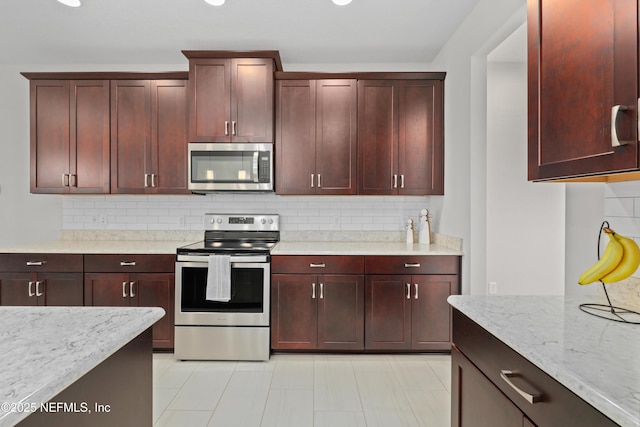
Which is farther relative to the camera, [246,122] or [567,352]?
[246,122]

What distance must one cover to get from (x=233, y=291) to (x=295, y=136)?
1.45 metres

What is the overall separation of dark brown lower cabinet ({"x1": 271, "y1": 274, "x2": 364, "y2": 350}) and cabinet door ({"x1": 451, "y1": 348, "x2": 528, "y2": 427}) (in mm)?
1531

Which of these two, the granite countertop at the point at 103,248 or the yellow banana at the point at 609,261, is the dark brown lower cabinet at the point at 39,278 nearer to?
the granite countertop at the point at 103,248

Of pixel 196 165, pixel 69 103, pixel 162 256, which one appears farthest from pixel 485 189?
pixel 69 103

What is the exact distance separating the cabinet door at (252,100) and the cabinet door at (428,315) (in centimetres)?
181

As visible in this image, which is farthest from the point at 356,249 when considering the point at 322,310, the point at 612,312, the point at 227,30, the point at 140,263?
the point at 227,30

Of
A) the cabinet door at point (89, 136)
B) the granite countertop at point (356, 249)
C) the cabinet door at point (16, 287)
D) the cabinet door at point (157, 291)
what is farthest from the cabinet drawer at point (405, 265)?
the cabinet door at point (16, 287)

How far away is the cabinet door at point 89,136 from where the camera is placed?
10.9ft

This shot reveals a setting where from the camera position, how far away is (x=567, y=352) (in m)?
0.92

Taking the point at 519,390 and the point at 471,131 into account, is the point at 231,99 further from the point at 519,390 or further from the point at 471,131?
the point at 519,390

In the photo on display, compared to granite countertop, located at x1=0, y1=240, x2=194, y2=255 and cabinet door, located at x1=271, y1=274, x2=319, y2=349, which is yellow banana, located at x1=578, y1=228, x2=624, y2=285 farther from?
granite countertop, located at x1=0, y1=240, x2=194, y2=255

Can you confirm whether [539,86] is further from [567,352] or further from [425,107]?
[425,107]

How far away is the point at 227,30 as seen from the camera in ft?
9.79

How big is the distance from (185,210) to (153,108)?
3.26 feet
